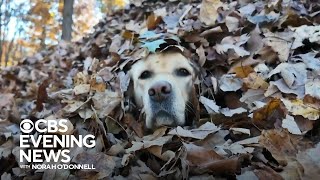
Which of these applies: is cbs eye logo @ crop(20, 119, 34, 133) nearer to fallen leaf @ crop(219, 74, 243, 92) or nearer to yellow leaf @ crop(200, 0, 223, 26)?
fallen leaf @ crop(219, 74, 243, 92)

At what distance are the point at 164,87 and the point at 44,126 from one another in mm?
1101

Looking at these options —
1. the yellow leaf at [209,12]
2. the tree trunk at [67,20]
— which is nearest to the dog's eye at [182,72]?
the yellow leaf at [209,12]

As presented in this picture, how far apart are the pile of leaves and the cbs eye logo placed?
0.07 m

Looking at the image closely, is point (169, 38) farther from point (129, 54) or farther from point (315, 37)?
point (315, 37)

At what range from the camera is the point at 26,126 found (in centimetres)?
358

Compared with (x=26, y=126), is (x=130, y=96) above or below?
above

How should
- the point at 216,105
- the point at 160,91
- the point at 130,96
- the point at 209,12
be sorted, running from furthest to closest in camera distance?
the point at 209,12
the point at 130,96
the point at 216,105
the point at 160,91

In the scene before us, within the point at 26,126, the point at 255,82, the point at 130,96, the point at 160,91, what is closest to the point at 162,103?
the point at 160,91

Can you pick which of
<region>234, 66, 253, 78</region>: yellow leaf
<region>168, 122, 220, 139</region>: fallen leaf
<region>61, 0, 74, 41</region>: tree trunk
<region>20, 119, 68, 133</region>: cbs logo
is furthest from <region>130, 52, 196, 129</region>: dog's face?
<region>61, 0, 74, 41</region>: tree trunk

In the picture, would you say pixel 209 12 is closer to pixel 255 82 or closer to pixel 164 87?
pixel 255 82

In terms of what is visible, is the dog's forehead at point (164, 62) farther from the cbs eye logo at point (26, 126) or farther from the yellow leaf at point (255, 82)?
the cbs eye logo at point (26, 126)

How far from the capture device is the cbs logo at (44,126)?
10.3 feet

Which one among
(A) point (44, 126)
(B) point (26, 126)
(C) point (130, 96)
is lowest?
(B) point (26, 126)

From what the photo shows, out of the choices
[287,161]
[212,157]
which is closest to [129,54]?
[212,157]
